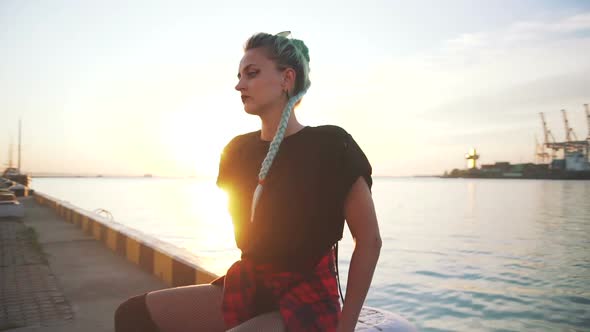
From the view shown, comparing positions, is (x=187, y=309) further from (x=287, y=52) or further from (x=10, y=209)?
(x=10, y=209)

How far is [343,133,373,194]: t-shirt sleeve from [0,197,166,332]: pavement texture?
3.19 meters

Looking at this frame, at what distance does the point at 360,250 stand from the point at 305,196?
26cm

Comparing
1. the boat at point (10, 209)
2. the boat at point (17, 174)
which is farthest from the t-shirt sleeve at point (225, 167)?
the boat at point (17, 174)

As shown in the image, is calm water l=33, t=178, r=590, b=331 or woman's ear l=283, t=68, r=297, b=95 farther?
calm water l=33, t=178, r=590, b=331

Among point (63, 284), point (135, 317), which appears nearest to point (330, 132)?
point (135, 317)

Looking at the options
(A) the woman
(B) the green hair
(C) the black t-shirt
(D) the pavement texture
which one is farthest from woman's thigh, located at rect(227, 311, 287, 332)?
(D) the pavement texture

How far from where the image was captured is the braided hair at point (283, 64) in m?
1.53

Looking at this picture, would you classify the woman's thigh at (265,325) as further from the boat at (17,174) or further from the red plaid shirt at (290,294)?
the boat at (17,174)

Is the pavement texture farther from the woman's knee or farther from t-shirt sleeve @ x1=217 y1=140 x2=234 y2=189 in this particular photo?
t-shirt sleeve @ x1=217 y1=140 x2=234 y2=189

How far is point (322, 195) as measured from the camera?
1.42m

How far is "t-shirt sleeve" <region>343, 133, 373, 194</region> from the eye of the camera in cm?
140

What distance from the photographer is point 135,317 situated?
161 cm

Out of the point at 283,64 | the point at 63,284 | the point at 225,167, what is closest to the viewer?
the point at 283,64

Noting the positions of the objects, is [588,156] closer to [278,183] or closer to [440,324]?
[440,324]
